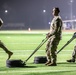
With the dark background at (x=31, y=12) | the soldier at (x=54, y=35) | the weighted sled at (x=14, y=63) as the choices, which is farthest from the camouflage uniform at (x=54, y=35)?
the dark background at (x=31, y=12)

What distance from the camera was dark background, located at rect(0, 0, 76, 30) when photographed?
9897 cm

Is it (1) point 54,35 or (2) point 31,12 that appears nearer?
(1) point 54,35

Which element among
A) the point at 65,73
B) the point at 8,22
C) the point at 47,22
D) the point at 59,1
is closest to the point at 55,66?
the point at 65,73

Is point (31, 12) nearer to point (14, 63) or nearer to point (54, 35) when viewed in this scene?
point (54, 35)

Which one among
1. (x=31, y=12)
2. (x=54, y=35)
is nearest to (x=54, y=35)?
(x=54, y=35)

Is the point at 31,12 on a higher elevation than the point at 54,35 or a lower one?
higher

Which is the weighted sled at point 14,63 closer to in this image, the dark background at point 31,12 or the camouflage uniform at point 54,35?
the camouflage uniform at point 54,35

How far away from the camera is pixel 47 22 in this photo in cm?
10488

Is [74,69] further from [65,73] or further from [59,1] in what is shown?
[59,1]

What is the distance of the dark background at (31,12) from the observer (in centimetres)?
9897

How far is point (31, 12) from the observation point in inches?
4269

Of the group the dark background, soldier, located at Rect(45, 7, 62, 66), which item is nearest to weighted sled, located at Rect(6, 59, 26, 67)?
soldier, located at Rect(45, 7, 62, 66)

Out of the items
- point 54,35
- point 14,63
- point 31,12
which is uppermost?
point 31,12

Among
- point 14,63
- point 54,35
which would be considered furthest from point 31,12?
point 14,63
